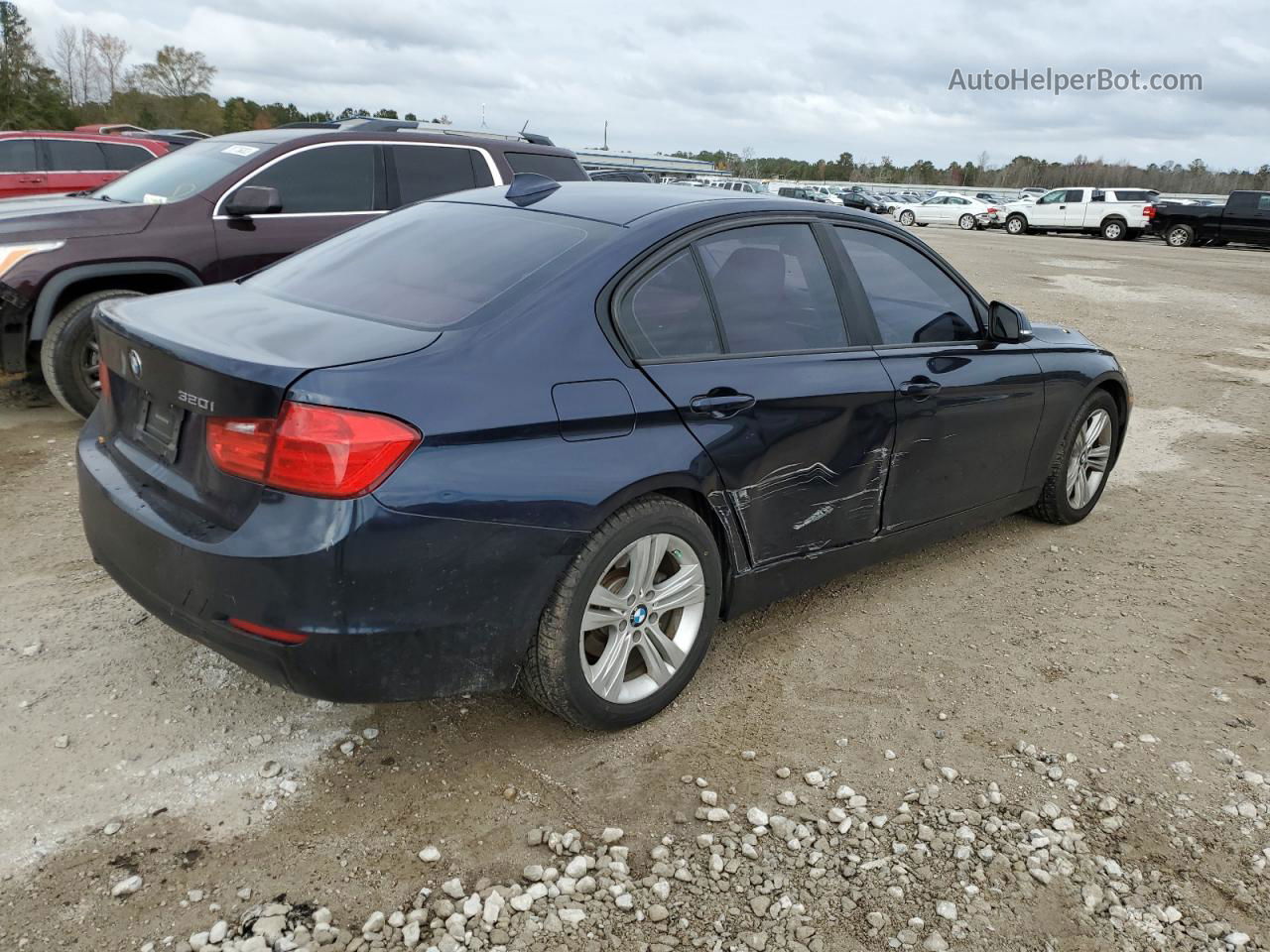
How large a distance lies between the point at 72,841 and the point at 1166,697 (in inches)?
138

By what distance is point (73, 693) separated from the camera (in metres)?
3.17

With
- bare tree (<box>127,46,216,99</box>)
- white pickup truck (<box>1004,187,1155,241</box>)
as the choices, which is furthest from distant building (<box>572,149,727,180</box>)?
bare tree (<box>127,46,216,99</box>)

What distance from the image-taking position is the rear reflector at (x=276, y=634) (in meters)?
2.44

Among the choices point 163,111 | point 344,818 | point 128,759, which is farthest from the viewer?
point 163,111

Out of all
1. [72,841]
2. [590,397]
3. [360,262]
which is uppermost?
[360,262]

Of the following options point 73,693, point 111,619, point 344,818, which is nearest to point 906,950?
point 344,818

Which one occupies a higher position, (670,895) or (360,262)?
(360,262)

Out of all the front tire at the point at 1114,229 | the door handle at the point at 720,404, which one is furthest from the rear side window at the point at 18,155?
the front tire at the point at 1114,229

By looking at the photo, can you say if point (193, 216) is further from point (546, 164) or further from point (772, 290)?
point (772, 290)

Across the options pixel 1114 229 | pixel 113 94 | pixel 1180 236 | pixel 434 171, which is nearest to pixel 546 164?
pixel 434 171

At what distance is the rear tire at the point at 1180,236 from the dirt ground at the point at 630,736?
1134 inches

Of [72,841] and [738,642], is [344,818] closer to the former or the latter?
[72,841]

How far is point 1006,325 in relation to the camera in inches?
168

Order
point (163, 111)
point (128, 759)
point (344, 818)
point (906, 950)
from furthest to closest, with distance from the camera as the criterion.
Answer: point (163, 111) < point (128, 759) < point (344, 818) < point (906, 950)
